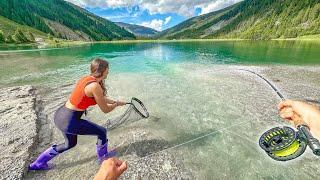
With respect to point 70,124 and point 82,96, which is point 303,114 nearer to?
point 82,96

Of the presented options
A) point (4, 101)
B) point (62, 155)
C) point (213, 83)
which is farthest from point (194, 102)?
point (4, 101)

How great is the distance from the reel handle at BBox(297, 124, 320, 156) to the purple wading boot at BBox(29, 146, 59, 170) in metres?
8.47

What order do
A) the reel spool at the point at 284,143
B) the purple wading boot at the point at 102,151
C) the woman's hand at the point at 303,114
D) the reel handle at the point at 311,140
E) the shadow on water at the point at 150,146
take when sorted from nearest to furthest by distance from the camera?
the reel handle at the point at 311,140
the woman's hand at the point at 303,114
the reel spool at the point at 284,143
the purple wading boot at the point at 102,151
the shadow on water at the point at 150,146

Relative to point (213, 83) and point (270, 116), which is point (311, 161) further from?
point (213, 83)

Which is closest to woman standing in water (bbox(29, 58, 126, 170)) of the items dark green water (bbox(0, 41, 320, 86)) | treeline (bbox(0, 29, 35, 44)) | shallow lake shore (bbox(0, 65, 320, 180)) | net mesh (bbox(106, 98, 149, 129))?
shallow lake shore (bbox(0, 65, 320, 180))

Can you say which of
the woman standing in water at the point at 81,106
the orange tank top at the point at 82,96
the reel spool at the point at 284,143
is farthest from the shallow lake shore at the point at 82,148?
the reel spool at the point at 284,143

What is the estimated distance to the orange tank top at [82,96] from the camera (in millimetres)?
8031

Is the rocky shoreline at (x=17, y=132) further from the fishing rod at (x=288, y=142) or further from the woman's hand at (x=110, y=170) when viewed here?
the fishing rod at (x=288, y=142)

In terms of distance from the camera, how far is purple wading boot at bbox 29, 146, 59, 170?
366 inches

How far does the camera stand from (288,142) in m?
4.06

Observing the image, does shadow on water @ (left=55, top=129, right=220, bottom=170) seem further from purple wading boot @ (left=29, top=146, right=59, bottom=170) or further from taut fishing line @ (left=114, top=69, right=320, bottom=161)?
taut fishing line @ (left=114, top=69, right=320, bottom=161)

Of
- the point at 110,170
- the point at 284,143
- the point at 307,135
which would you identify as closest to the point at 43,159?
the point at 110,170

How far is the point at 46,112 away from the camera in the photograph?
53.2 ft

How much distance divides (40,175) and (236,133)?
31.0 feet
